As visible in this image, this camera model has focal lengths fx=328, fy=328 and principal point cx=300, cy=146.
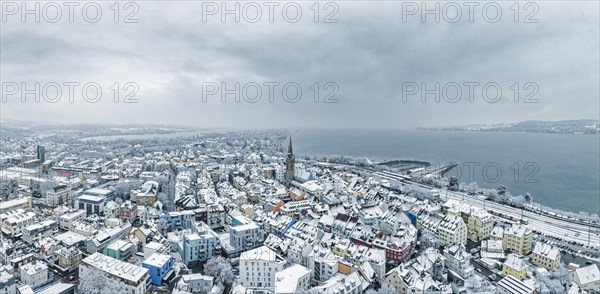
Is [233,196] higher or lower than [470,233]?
higher

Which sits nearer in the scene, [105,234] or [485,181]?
[105,234]

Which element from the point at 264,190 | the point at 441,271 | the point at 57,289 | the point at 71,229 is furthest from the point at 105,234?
the point at 441,271

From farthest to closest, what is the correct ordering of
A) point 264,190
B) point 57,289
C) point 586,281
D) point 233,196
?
point 264,190 → point 233,196 → point 586,281 → point 57,289

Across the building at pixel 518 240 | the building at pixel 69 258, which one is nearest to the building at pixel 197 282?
the building at pixel 69 258

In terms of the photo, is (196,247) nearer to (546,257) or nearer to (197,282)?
(197,282)

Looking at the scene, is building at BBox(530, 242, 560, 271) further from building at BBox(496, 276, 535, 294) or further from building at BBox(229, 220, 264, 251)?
building at BBox(229, 220, 264, 251)

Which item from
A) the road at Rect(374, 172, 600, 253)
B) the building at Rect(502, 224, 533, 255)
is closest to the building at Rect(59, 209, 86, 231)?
the building at Rect(502, 224, 533, 255)

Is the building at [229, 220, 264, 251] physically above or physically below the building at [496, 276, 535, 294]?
above

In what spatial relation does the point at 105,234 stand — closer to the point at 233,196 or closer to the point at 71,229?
the point at 71,229
